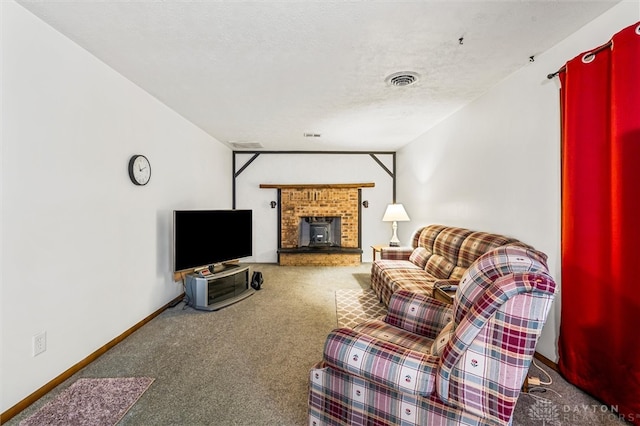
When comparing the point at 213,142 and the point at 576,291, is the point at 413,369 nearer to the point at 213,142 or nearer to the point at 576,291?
the point at 576,291

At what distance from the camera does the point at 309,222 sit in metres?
5.80

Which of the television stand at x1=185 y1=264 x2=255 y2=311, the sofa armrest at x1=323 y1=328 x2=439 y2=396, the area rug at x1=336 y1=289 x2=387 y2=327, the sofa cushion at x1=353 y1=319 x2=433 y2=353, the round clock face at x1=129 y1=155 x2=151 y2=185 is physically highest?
the round clock face at x1=129 y1=155 x2=151 y2=185

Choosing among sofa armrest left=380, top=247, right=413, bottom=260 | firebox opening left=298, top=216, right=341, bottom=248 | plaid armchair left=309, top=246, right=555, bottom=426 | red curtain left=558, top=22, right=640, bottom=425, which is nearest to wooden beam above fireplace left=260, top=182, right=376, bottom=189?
firebox opening left=298, top=216, right=341, bottom=248

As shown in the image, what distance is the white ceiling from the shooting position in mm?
1634

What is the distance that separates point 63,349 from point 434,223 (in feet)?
13.9

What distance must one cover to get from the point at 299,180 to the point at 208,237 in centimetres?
279

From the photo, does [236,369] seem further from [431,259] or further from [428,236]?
[428,236]

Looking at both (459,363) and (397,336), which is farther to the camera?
(397,336)

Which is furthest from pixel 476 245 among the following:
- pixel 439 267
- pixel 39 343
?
pixel 39 343

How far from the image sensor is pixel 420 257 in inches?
145

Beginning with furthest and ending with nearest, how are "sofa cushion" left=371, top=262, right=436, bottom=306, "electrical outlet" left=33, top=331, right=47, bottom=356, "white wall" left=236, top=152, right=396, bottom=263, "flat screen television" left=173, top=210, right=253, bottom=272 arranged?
"white wall" left=236, top=152, right=396, bottom=263
"flat screen television" left=173, top=210, right=253, bottom=272
"sofa cushion" left=371, top=262, right=436, bottom=306
"electrical outlet" left=33, top=331, right=47, bottom=356

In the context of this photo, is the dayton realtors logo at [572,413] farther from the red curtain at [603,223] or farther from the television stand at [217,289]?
the television stand at [217,289]

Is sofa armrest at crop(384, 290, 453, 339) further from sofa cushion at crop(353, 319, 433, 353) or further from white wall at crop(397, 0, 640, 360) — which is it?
white wall at crop(397, 0, 640, 360)

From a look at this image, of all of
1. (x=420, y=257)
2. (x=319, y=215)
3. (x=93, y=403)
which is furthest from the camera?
(x=319, y=215)
